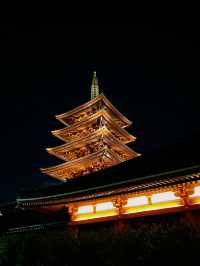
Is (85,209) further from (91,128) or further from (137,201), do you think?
(91,128)

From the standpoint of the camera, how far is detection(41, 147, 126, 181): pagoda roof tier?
20594 mm

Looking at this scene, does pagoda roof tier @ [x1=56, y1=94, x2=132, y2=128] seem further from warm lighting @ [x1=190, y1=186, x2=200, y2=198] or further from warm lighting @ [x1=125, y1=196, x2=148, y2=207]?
warm lighting @ [x1=190, y1=186, x2=200, y2=198]

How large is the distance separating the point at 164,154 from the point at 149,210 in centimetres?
223

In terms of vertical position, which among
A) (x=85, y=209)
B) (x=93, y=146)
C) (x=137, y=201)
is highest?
(x=93, y=146)

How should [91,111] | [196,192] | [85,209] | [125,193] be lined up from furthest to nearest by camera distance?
[91,111], [85,209], [125,193], [196,192]

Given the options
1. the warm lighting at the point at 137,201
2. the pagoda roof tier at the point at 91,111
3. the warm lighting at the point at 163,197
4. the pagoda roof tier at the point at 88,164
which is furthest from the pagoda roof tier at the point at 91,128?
the warm lighting at the point at 163,197

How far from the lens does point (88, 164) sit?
21.5m

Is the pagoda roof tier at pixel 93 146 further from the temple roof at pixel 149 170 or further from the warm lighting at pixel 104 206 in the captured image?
the warm lighting at pixel 104 206

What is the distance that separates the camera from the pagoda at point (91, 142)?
838 inches

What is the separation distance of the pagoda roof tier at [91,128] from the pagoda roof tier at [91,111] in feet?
3.45

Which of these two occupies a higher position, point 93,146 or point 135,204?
point 93,146

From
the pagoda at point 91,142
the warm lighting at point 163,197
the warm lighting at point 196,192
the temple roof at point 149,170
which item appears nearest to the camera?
the temple roof at point 149,170

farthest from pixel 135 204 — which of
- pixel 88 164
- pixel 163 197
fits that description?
pixel 88 164

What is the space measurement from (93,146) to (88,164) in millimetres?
1784
